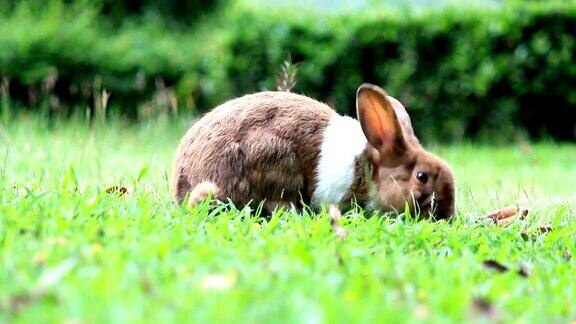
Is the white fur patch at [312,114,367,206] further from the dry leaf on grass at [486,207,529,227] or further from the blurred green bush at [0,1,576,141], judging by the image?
the blurred green bush at [0,1,576,141]

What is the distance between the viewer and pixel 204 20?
53.1 ft

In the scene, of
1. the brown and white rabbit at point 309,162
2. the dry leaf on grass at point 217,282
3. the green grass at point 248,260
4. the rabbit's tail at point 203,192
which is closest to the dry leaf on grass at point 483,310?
the green grass at point 248,260

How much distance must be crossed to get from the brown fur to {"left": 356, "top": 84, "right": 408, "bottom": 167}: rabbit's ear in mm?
291

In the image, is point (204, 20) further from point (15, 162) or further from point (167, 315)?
point (167, 315)

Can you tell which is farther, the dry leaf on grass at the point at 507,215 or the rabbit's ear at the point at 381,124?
the dry leaf on grass at the point at 507,215

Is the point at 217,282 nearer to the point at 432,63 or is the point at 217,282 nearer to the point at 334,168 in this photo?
the point at 334,168

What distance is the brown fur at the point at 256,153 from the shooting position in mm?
5488

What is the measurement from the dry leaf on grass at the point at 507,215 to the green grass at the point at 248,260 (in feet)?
0.37

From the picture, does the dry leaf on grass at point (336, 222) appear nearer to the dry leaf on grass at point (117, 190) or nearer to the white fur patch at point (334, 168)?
the white fur patch at point (334, 168)

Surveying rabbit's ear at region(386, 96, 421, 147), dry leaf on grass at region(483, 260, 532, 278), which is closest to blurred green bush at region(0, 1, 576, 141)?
rabbit's ear at region(386, 96, 421, 147)

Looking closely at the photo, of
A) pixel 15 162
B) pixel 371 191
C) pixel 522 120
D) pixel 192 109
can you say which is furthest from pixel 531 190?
pixel 192 109

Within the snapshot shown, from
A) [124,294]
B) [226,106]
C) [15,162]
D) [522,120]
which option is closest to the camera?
[124,294]

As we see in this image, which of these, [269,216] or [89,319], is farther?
[269,216]

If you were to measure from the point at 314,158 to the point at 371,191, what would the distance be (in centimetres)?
36
